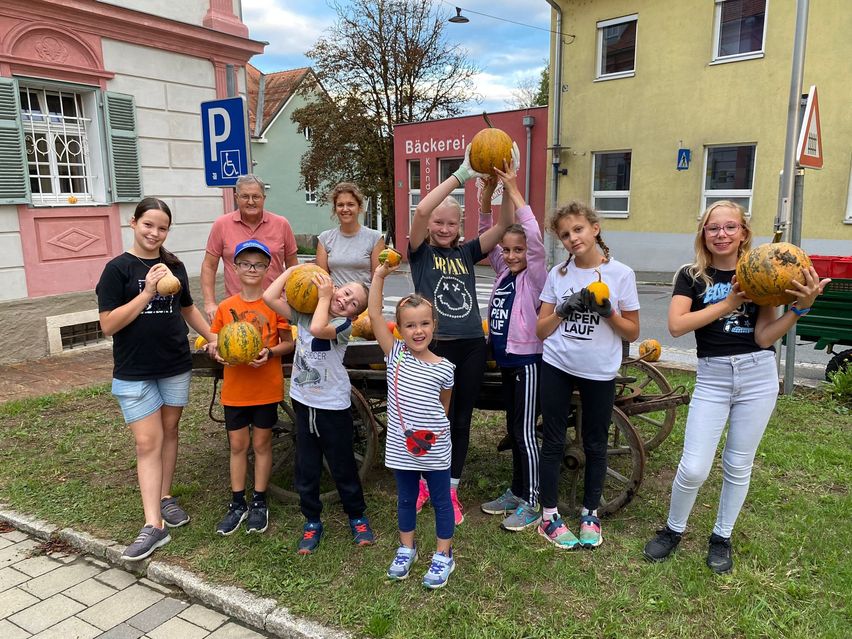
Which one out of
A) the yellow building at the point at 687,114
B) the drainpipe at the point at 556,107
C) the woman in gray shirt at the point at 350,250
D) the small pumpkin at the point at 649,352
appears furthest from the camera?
the drainpipe at the point at 556,107

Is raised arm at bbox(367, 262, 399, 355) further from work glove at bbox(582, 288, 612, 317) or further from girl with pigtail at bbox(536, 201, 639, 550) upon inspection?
work glove at bbox(582, 288, 612, 317)

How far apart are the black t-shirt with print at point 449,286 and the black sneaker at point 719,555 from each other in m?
1.60

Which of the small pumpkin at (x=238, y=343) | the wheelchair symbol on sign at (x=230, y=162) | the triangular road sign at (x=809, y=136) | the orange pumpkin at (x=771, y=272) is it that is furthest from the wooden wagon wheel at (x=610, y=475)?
the wheelchair symbol on sign at (x=230, y=162)

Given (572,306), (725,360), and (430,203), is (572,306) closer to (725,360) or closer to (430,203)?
(725,360)

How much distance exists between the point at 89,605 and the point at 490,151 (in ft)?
10.2

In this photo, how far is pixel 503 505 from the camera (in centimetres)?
385

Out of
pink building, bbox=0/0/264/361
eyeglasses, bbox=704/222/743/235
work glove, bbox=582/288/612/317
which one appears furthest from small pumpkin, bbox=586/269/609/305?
pink building, bbox=0/0/264/361

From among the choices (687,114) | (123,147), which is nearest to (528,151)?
(687,114)

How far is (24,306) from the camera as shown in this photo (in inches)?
309

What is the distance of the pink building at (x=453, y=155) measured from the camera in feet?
63.0

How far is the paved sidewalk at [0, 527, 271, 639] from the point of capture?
115 inches

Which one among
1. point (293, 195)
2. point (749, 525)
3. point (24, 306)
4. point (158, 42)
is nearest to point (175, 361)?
point (749, 525)

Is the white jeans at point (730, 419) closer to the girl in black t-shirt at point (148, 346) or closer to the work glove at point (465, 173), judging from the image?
the work glove at point (465, 173)

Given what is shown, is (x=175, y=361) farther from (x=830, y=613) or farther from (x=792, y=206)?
(x=792, y=206)
